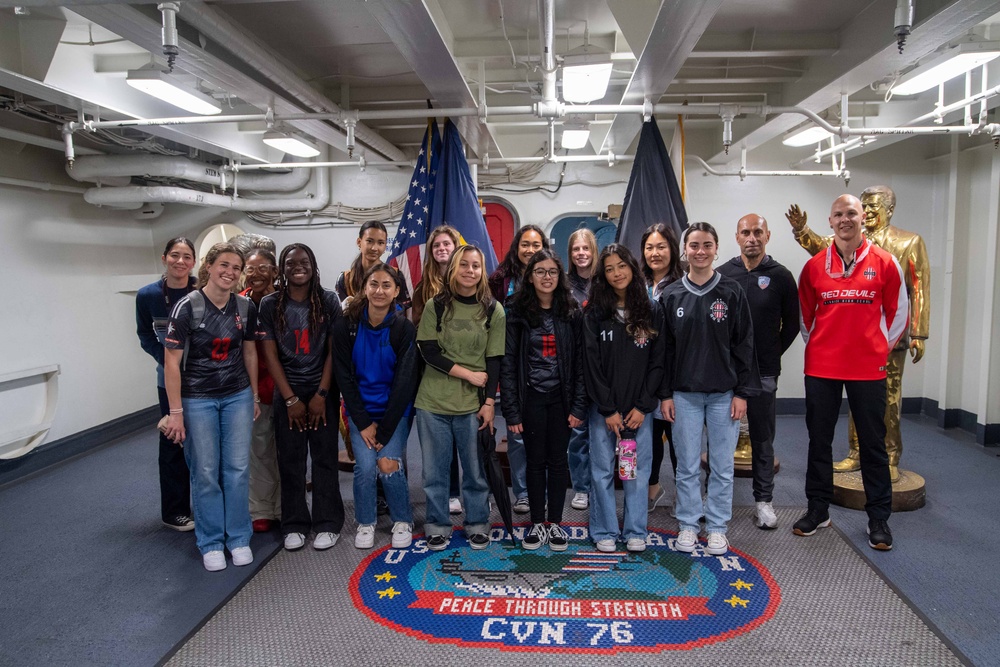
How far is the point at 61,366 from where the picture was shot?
5.02 meters

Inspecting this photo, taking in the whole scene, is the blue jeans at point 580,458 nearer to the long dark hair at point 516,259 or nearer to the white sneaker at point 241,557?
the long dark hair at point 516,259

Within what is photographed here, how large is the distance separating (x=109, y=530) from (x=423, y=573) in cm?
201

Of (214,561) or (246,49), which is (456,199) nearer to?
(246,49)

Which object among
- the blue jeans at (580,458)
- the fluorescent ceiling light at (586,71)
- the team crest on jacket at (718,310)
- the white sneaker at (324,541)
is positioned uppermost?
the fluorescent ceiling light at (586,71)

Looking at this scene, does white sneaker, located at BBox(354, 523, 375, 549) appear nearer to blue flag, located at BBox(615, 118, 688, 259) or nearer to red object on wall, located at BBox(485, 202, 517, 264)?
blue flag, located at BBox(615, 118, 688, 259)

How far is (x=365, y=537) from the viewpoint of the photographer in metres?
3.20

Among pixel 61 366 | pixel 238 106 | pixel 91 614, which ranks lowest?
pixel 91 614

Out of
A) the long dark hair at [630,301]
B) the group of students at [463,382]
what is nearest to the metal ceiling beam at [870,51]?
the group of students at [463,382]

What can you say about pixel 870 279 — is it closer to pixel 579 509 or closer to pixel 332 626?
pixel 579 509

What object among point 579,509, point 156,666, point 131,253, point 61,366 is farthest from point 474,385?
point 131,253

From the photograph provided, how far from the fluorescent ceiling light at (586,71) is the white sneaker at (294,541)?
297 cm

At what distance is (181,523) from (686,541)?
9.24 feet

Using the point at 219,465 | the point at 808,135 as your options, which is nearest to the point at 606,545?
the point at 219,465

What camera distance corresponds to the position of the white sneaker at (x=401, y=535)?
3.17 metres
